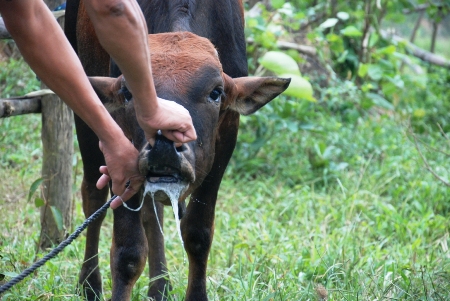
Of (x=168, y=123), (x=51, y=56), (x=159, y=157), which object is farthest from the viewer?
(x=159, y=157)

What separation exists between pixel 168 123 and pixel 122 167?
12.3 inches

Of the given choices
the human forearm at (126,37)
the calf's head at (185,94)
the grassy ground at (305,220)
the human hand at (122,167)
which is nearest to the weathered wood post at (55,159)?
the grassy ground at (305,220)

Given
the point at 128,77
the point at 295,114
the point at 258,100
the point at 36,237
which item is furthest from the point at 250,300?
the point at 295,114

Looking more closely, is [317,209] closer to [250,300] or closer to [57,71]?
[250,300]

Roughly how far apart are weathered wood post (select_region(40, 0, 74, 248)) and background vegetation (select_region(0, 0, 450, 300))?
0.17m

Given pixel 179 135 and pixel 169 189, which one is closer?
pixel 179 135

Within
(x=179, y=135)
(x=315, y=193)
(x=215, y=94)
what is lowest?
(x=315, y=193)

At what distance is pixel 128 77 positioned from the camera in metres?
2.44

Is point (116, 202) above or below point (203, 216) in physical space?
above

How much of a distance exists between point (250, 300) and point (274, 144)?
4.02m

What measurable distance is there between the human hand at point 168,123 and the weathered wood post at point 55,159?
2.36 meters

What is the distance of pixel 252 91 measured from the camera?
3.63m

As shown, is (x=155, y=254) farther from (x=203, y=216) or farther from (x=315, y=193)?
(x=315, y=193)

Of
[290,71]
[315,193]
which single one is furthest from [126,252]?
[315,193]
